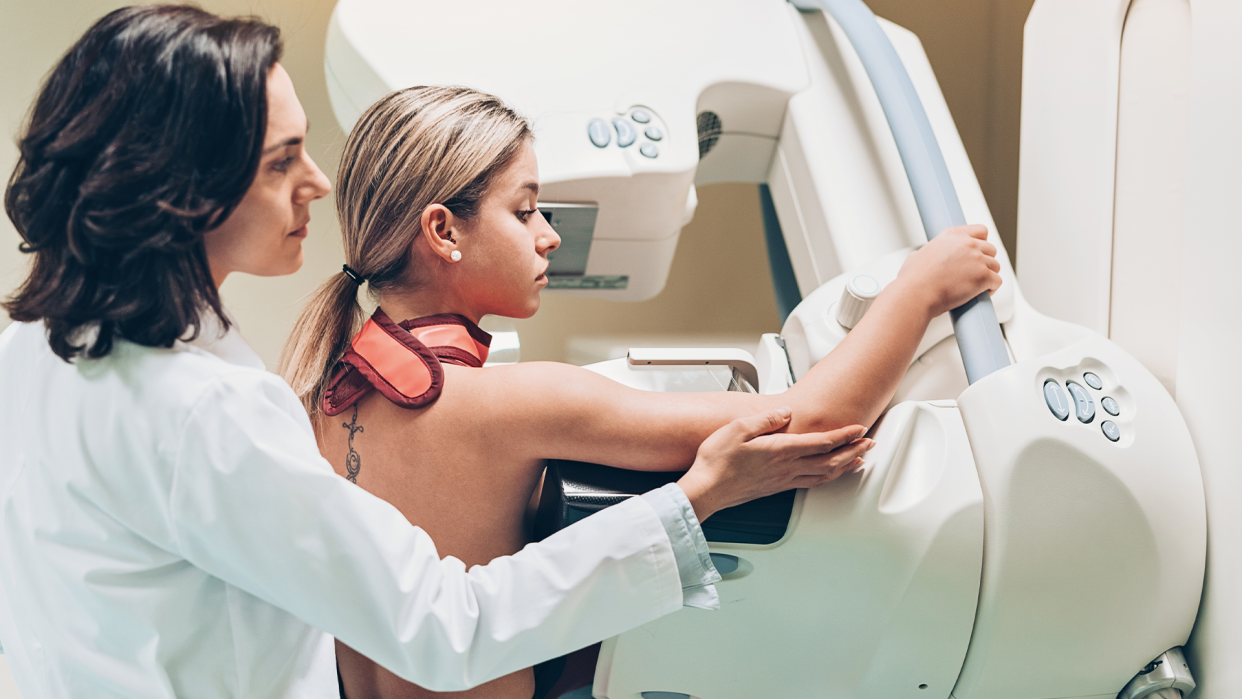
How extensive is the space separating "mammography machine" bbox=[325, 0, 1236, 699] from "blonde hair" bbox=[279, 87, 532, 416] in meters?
0.32

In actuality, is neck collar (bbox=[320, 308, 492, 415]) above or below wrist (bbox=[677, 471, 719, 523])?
above

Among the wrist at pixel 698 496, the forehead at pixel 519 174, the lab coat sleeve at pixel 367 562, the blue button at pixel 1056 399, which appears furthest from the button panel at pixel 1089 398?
the forehead at pixel 519 174

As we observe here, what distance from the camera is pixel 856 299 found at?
1.25m

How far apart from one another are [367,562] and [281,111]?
0.35 meters

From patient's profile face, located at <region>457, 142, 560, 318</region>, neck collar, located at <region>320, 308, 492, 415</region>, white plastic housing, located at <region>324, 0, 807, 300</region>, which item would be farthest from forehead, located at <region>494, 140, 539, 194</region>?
white plastic housing, located at <region>324, 0, 807, 300</region>

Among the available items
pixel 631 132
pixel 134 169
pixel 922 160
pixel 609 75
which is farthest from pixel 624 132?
pixel 134 169

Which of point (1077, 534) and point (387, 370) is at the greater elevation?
point (387, 370)

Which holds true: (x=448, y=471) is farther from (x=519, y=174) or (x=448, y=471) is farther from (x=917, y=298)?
(x=917, y=298)

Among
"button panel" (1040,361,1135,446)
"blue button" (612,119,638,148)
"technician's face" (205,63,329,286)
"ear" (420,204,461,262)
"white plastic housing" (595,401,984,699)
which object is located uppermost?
"technician's face" (205,63,329,286)

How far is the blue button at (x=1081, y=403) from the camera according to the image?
1.03m

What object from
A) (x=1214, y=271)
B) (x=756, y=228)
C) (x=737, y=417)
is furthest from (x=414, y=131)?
(x=756, y=228)

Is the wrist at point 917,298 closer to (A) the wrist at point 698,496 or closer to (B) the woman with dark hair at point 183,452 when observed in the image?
(A) the wrist at point 698,496

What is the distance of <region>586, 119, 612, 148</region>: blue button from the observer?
4.88ft

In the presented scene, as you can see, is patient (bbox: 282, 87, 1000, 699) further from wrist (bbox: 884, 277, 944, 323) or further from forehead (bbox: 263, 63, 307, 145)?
forehead (bbox: 263, 63, 307, 145)
